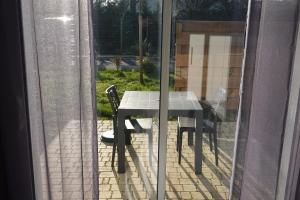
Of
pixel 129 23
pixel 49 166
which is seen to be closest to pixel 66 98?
pixel 49 166

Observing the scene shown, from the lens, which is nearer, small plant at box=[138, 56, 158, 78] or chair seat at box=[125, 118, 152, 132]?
small plant at box=[138, 56, 158, 78]

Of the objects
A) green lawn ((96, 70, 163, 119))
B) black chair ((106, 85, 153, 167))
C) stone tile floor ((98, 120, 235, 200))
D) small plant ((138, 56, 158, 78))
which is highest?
small plant ((138, 56, 158, 78))

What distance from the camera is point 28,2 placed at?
1170 mm

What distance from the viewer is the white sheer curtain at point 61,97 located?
1.21 metres

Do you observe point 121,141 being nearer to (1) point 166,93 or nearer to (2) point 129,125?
(2) point 129,125

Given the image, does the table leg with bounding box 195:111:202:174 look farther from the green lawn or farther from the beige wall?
the green lawn

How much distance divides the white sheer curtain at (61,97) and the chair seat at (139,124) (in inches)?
11.0

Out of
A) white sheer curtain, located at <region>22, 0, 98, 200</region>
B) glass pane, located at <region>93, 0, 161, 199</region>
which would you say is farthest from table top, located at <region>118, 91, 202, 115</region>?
white sheer curtain, located at <region>22, 0, 98, 200</region>

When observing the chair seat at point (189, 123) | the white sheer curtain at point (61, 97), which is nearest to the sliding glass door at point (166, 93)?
the chair seat at point (189, 123)

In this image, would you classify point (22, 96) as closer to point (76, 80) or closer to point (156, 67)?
point (76, 80)

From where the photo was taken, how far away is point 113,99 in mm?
1542

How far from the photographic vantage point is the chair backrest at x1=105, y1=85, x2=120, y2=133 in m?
1.52

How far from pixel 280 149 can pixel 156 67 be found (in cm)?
77

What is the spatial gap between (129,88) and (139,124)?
0.23m
